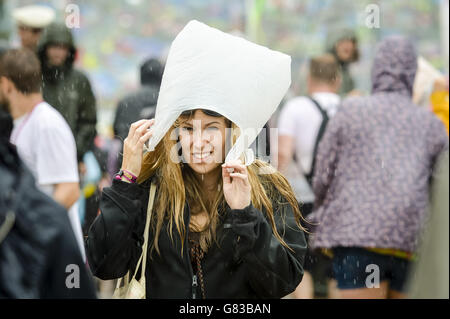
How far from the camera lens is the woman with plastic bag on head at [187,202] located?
9.26 ft

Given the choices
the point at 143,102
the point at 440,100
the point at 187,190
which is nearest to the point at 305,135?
the point at 440,100

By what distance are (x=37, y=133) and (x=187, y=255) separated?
179 centimetres

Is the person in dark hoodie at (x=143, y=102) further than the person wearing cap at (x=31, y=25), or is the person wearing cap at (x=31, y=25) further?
the person wearing cap at (x=31, y=25)

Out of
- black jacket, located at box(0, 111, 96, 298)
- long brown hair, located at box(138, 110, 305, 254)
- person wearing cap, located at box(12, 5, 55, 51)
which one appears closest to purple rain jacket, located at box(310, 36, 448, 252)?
long brown hair, located at box(138, 110, 305, 254)

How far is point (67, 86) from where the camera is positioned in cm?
545

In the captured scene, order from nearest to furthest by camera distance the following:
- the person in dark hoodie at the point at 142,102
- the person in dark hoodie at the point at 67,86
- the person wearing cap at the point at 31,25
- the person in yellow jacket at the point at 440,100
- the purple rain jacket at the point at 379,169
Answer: the purple rain jacket at the point at 379,169
the person in dark hoodie at the point at 142,102
the person in yellow jacket at the point at 440,100
the person in dark hoodie at the point at 67,86
the person wearing cap at the point at 31,25

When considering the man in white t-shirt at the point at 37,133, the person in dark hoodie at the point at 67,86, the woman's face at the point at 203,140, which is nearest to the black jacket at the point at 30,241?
the woman's face at the point at 203,140

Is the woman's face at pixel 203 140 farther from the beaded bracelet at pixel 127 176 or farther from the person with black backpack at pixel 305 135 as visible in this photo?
the person with black backpack at pixel 305 135

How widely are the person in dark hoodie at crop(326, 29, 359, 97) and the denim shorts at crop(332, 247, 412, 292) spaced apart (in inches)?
92.9

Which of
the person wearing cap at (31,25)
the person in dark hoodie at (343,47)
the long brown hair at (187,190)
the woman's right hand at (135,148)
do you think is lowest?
the long brown hair at (187,190)

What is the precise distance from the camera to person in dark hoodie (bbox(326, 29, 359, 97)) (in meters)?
6.39

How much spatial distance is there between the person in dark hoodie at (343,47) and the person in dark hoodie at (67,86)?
1956mm

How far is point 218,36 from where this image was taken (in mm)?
2885
